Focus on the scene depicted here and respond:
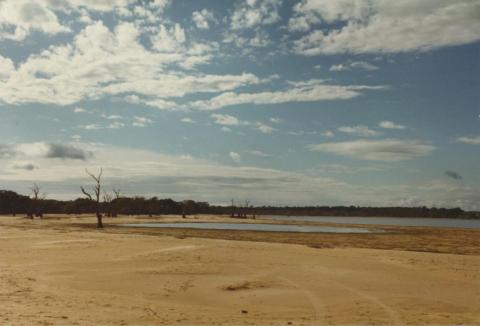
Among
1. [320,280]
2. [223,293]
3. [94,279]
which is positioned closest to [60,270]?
[94,279]

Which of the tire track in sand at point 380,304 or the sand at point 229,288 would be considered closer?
the sand at point 229,288

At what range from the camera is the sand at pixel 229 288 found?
39.5 feet

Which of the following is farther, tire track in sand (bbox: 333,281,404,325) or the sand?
tire track in sand (bbox: 333,281,404,325)

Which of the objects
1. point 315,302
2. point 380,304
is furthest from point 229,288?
point 380,304

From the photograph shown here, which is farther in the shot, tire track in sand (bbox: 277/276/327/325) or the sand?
tire track in sand (bbox: 277/276/327/325)

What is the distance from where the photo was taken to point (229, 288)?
640 inches

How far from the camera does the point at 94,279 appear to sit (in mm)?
17203

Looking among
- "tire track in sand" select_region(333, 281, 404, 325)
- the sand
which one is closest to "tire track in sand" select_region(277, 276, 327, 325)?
the sand

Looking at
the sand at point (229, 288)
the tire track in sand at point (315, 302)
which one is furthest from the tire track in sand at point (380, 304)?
the tire track in sand at point (315, 302)

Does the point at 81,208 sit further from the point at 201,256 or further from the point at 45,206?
the point at 201,256

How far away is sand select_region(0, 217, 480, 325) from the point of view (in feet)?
39.5

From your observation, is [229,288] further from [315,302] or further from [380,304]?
[380,304]

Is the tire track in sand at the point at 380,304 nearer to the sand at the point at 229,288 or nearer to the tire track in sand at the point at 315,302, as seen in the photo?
the sand at the point at 229,288

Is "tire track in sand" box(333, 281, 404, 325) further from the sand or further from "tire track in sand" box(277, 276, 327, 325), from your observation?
"tire track in sand" box(277, 276, 327, 325)
